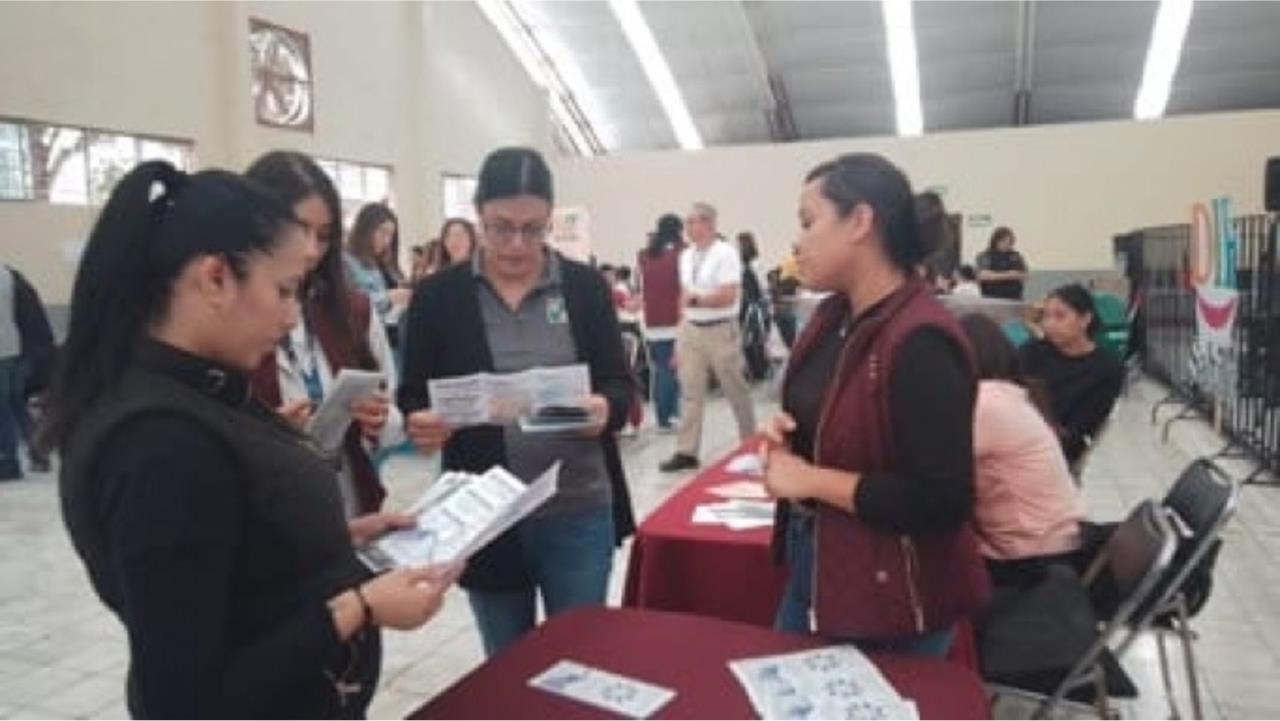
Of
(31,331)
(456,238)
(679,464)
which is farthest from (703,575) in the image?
(31,331)

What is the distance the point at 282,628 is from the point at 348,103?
9.90m

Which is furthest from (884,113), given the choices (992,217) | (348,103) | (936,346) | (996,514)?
(936,346)

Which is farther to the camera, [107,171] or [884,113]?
[884,113]

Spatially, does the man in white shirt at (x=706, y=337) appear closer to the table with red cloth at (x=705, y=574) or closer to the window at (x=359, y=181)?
the table with red cloth at (x=705, y=574)

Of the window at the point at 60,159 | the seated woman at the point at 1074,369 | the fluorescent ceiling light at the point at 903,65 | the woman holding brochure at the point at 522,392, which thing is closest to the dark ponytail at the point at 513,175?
the woman holding brochure at the point at 522,392

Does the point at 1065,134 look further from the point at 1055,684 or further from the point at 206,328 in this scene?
the point at 206,328

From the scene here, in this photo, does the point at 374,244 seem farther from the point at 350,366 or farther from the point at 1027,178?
the point at 1027,178

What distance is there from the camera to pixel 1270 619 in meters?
3.17

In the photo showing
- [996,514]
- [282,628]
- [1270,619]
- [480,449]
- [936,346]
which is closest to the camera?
[282,628]

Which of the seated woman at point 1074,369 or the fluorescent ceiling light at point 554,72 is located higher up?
the fluorescent ceiling light at point 554,72

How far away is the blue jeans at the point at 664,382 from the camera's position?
21.0 feet

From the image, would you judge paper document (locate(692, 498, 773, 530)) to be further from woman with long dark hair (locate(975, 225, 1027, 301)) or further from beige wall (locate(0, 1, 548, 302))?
woman with long dark hair (locate(975, 225, 1027, 301))

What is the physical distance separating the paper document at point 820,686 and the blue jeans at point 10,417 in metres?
5.63

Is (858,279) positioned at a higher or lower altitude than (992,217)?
lower
